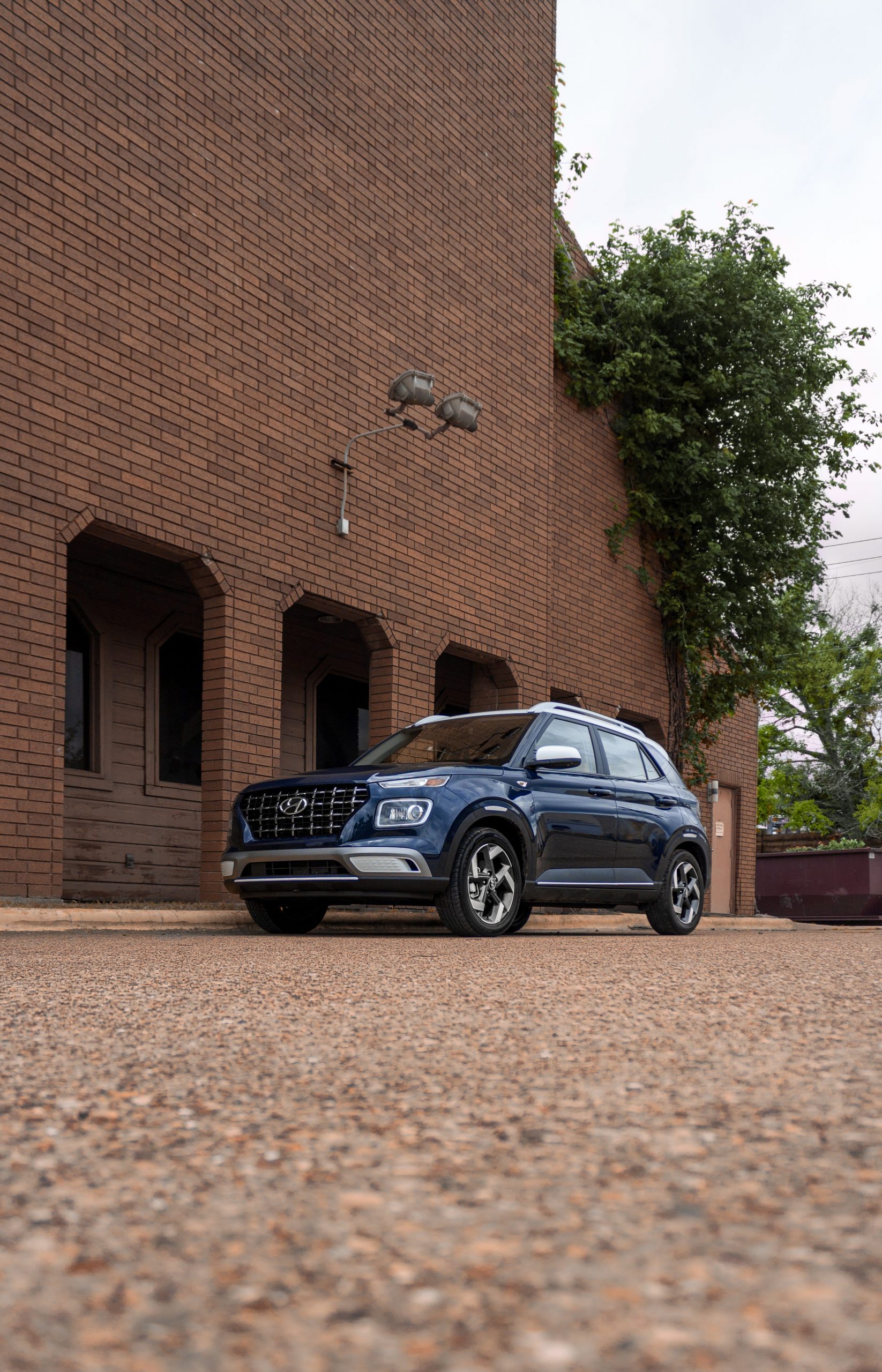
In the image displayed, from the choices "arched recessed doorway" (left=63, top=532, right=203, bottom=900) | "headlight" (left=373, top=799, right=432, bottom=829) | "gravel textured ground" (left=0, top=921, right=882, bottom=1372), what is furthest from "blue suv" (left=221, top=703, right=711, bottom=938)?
"gravel textured ground" (left=0, top=921, right=882, bottom=1372)

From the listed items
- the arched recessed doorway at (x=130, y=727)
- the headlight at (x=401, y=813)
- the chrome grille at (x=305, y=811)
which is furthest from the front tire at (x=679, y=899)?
the arched recessed doorway at (x=130, y=727)

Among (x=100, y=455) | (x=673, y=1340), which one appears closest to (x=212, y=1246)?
(x=673, y=1340)

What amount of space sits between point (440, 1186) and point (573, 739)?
8.85m

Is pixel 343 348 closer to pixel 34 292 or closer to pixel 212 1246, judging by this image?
Result: pixel 34 292

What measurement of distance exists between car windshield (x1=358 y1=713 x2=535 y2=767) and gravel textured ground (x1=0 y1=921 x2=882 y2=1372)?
5581mm

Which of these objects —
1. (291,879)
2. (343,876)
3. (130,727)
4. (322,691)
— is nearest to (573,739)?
(343,876)

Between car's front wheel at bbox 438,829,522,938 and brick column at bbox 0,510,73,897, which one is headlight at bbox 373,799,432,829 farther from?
brick column at bbox 0,510,73,897

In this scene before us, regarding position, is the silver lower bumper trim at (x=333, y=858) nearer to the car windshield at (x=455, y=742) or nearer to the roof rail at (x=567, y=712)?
the car windshield at (x=455, y=742)

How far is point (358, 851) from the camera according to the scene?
9.02m

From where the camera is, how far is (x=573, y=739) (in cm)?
1095

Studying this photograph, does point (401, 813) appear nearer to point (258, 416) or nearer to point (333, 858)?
point (333, 858)

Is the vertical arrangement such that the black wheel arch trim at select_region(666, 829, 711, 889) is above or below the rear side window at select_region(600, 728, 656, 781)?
below

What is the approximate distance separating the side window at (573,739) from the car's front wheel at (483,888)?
113 cm

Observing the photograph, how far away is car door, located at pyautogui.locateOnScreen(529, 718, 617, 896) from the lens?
9.98 m
